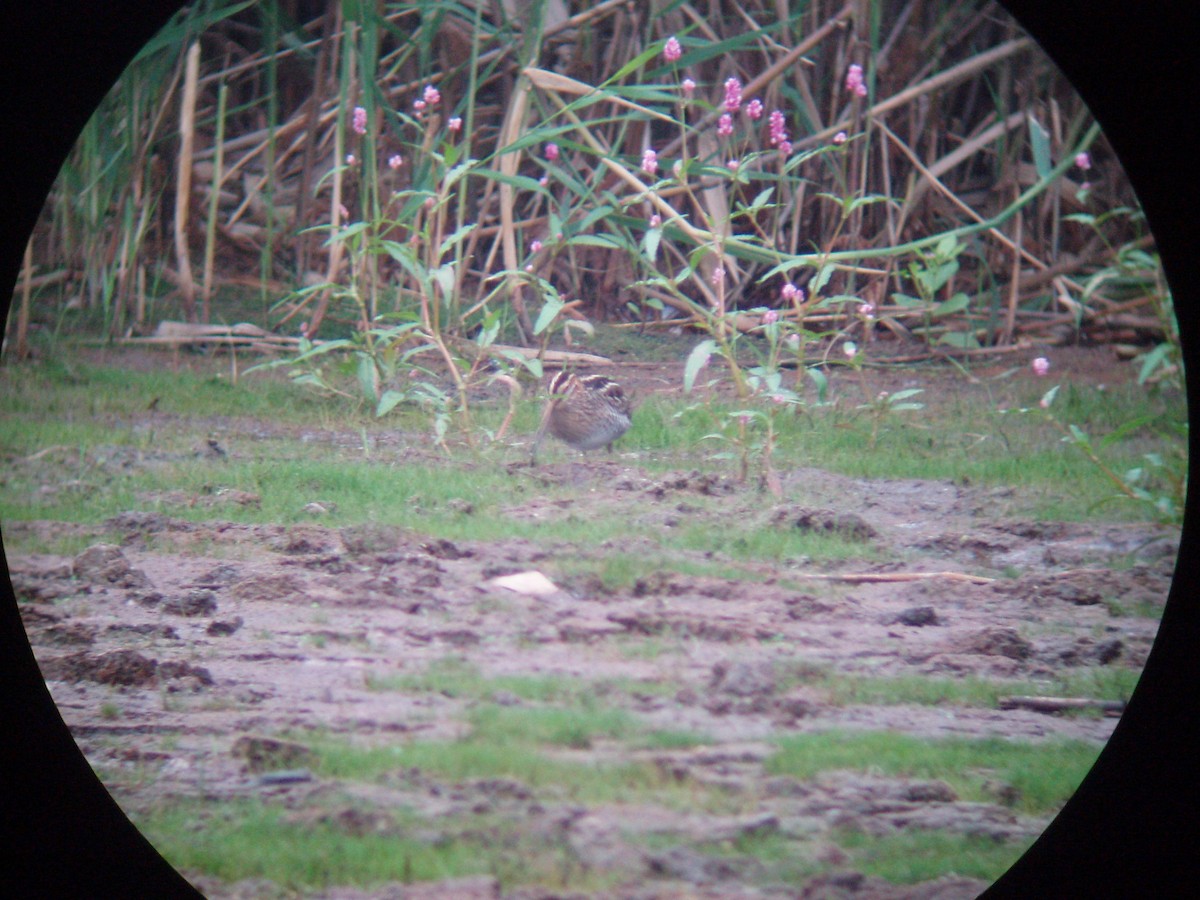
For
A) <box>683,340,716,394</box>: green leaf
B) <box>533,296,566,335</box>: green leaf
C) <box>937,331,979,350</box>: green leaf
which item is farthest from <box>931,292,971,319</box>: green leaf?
<box>533,296,566,335</box>: green leaf

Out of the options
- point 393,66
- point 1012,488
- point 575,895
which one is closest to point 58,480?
point 393,66

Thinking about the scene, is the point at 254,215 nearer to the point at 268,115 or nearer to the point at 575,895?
the point at 268,115

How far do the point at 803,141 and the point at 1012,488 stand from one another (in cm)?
68

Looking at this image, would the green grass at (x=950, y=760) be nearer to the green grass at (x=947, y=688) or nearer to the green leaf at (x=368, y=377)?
the green grass at (x=947, y=688)

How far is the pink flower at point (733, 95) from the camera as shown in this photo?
1.75 metres

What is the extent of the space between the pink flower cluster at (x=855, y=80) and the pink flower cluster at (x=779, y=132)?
118 mm

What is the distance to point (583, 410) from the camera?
176 centimetres

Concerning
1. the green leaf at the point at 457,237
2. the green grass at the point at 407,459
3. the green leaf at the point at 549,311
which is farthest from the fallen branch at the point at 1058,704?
the green leaf at the point at 457,237

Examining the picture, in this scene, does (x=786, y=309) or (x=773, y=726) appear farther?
(x=786, y=309)

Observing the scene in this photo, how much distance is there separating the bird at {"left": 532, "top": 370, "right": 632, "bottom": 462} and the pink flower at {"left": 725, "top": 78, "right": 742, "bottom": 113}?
0.50m

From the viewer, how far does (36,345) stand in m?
1.79

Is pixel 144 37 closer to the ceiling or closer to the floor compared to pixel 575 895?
closer to the ceiling

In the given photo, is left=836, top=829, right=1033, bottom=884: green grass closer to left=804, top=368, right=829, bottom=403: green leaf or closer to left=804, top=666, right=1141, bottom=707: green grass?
left=804, top=666, right=1141, bottom=707: green grass

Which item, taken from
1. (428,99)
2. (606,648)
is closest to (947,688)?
(606,648)
